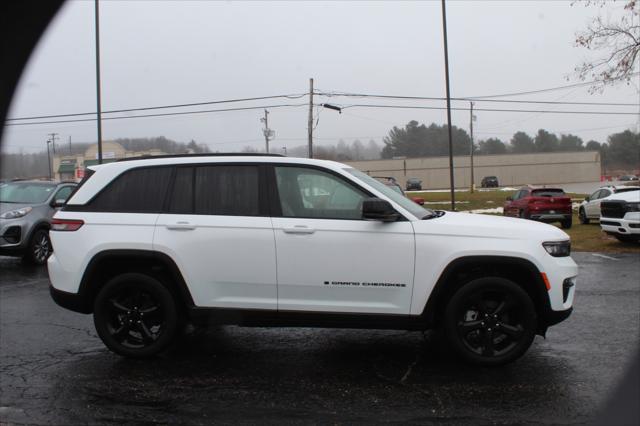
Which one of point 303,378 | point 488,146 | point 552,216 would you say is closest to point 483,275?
point 303,378

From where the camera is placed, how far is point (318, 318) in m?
4.66

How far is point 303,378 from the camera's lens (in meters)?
4.48

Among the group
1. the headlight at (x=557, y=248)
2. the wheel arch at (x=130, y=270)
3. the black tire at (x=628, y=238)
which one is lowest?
the black tire at (x=628, y=238)

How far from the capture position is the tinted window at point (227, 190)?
4883 mm

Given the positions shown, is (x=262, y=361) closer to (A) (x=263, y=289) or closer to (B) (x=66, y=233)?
(A) (x=263, y=289)

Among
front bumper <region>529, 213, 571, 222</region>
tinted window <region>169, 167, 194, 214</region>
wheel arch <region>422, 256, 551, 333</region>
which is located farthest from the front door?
front bumper <region>529, 213, 571, 222</region>

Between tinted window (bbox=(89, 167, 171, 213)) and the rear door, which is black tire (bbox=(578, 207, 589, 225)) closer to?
the rear door

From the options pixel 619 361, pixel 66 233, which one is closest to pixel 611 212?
pixel 619 361

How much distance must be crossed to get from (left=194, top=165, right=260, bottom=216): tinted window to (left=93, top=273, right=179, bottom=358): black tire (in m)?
0.84

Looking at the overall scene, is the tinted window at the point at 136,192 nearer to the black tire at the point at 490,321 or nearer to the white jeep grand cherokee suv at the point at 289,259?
the white jeep grand cherokee suv at the point at 289,259

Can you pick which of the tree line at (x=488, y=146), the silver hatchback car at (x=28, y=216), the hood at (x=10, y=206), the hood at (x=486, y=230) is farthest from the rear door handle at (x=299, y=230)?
the tree line at (x=488, y=146)

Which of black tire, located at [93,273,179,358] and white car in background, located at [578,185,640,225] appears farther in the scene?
white car in background, located at [578,185,640,225]

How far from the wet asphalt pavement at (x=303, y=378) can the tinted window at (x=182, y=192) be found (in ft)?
4.68

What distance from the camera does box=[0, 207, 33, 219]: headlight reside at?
35.8 feet
